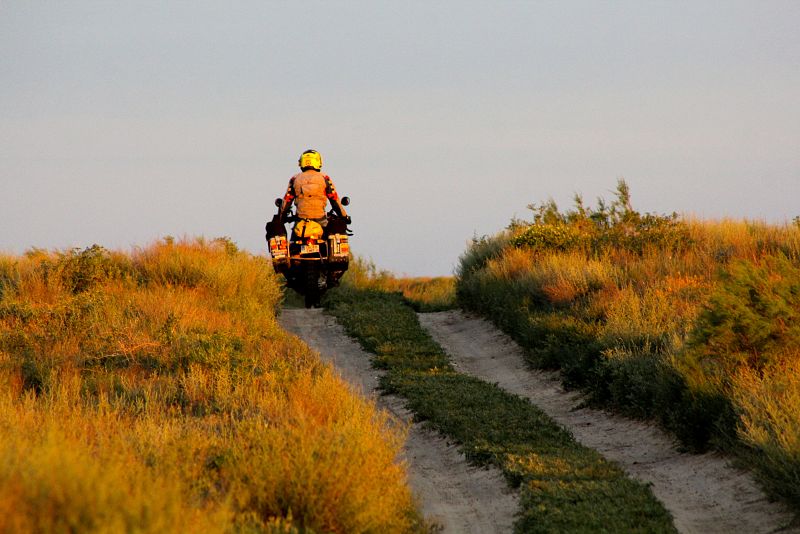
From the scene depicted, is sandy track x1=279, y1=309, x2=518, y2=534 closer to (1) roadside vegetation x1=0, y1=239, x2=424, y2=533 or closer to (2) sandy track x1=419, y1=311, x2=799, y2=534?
(1) roadside vegetation x1=0, y1=239, x2=424, y2=533

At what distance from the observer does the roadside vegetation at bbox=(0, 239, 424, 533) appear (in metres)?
5.26

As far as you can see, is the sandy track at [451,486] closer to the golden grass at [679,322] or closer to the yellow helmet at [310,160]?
the golden grass at [679,322]

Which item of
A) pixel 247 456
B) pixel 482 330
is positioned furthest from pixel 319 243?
pixel 247 456

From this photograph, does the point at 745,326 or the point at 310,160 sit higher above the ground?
the point at 310,160

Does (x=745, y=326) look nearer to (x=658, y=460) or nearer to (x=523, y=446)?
(x=658, y=460)

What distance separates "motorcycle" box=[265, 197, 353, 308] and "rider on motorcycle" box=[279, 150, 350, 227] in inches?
5.5

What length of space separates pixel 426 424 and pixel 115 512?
8029mm

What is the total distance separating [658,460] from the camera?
11.1m

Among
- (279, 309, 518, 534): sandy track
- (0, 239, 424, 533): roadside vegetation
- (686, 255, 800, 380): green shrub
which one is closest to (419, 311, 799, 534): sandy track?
(686, 255, 800, 380): green shrub

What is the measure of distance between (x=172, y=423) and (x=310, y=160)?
13.5 m

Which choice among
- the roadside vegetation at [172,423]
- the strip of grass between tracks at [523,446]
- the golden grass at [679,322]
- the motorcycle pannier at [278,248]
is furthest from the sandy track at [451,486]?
the motorcycle pannier at [278,248]

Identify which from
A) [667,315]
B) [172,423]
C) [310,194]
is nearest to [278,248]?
[310,194]

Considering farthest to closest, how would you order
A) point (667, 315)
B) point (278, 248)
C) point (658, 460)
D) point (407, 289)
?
point (407, 289)
point (278, 248)
point (667, 315)
point (658, 460)

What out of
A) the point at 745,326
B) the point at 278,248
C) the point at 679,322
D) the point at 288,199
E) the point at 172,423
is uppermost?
the point at 288,199
